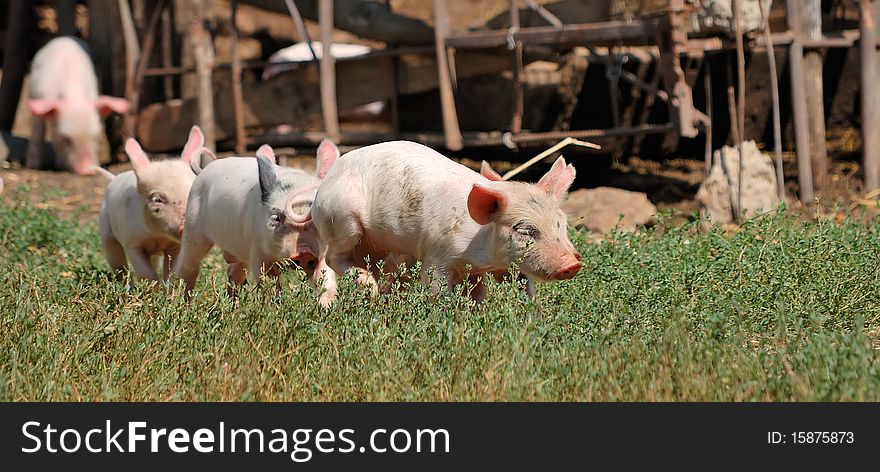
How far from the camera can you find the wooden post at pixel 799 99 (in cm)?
957

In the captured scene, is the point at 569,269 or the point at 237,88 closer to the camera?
the point at 569,269

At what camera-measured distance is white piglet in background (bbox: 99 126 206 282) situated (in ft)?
22.1

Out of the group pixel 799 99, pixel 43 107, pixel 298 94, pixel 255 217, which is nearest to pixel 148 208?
pixel 255 217

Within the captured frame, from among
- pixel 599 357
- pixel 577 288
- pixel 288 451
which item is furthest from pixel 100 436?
pixel 577 288

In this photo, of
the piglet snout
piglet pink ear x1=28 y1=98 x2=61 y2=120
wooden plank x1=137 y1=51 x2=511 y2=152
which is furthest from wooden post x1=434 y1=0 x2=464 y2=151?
the piglet snout

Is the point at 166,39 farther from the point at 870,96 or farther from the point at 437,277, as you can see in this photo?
the point at 437,277

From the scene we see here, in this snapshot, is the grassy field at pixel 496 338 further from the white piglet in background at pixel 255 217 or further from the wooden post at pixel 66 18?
the wooden post at pixel 66 18

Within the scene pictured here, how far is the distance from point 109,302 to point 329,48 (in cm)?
526

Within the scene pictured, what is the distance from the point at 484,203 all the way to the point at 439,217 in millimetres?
286

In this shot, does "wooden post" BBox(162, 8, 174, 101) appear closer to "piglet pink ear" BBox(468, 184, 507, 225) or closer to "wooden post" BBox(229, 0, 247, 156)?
"wooden post" BBox(229, 0, 247, 156)

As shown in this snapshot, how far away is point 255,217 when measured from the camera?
598 centimetres

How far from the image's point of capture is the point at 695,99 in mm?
11469

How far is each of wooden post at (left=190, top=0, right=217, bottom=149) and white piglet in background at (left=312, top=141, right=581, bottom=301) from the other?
224 inches

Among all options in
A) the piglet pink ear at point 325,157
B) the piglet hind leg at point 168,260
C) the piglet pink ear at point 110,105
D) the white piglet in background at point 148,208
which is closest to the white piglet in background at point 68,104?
the piglet pink ear at point 110,105
